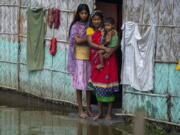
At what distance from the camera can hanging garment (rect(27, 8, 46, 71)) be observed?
975 centimetres

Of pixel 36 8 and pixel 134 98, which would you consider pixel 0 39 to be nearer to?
pixel 36 8

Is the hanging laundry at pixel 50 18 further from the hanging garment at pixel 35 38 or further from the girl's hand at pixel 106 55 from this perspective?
the girl's hand at pixel 106 55

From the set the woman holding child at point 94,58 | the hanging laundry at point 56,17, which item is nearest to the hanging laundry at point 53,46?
the hanging laundry at point 56,17

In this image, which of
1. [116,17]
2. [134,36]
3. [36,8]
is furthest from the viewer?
[116,17]

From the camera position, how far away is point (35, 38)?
9.88 m

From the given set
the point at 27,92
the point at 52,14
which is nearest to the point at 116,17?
the point at 52,14

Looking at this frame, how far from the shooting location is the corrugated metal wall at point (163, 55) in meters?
7.17

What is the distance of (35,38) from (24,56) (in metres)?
0.60

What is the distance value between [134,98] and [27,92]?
10.3ft

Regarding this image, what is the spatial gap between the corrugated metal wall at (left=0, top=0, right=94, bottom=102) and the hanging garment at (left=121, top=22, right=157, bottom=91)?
42.9 inches

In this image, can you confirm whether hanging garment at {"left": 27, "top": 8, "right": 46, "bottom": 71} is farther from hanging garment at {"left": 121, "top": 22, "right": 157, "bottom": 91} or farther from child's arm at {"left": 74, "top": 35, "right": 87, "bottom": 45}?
hanging garment at {"left": 121, "top": 22, "right": 157, "bottom": 91}

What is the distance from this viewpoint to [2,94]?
1075 centimetres

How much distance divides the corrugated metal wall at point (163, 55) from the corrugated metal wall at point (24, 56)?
1301 millimetres

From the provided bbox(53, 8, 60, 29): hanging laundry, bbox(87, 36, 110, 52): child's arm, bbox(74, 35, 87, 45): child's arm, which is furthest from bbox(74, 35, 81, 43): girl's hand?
bbox(53, 8, 60, 29): hanging laundry
